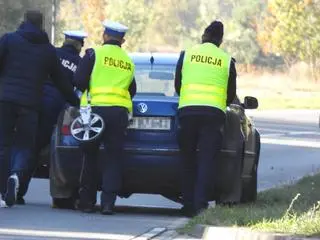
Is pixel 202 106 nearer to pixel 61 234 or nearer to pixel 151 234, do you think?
pixel 151 234

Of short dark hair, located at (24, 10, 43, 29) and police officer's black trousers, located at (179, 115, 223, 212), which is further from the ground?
short dark hair, located at (24, 10, 43, 29)

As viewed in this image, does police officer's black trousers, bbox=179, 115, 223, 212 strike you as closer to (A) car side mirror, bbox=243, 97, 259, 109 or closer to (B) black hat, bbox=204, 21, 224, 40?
(B) black hat, bbox=204, 21, 224, 40

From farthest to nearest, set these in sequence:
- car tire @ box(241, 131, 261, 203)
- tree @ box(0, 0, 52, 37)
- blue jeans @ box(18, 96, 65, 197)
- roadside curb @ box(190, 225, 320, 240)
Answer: tree @ box(0, 0, 52, 37)
car tire @ box(241, 131, 261, 203)
blue jeans @ box(18, 96, 65, 197)
roadside curb @ box(190, 225, 320, 240)

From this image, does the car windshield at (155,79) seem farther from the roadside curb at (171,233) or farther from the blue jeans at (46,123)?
the roadside curb at (171,233)

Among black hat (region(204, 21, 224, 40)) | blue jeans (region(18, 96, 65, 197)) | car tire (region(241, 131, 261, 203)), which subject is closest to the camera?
black hat (region(204, 21, 224, 40))

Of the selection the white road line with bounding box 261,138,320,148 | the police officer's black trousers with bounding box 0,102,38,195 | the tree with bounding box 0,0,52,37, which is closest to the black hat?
the police officer's black trousers with bounding box 0,102,38,195

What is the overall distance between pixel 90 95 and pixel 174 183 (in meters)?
1.14

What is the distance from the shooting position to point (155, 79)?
11.9m

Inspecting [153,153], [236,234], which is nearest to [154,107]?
[153,153]

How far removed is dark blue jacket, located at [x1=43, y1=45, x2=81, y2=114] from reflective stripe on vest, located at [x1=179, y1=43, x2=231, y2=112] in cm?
137

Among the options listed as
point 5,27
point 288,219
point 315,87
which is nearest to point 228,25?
point 315,87

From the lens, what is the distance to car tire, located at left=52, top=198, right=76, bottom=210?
1178cm

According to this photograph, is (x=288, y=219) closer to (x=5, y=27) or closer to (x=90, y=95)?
(x=90, y=95)

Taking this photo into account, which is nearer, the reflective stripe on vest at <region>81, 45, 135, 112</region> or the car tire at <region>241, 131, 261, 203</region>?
the reflective stripe on vest at <region>81, 45, 135, 112</region>
